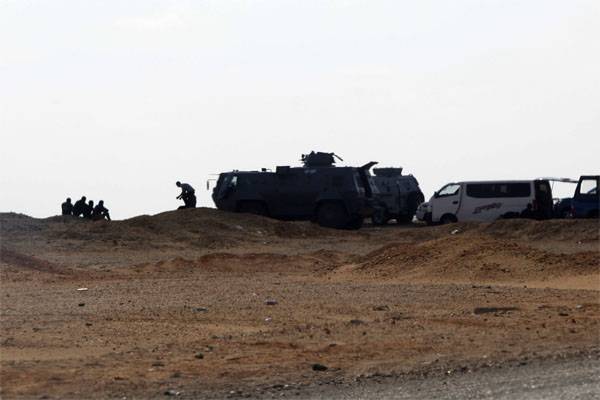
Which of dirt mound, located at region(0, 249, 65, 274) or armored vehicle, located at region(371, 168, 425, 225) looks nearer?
dirt mound, located at region(0, 249, 65, 274)

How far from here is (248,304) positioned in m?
20.2

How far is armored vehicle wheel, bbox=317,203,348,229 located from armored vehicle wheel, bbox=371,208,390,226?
185 inches

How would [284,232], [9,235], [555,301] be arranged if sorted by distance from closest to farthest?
1. [555,301]
2. [9,235]
3. [284,232]

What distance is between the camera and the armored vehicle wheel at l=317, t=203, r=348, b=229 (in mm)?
47438

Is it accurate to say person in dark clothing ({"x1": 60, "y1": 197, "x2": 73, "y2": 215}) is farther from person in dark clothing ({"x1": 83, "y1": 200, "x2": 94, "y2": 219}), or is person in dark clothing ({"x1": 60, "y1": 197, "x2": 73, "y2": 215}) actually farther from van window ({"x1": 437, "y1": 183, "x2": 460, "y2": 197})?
van window ({"x1": 437, "y1": 183, "x2": 460, "y2": 197})

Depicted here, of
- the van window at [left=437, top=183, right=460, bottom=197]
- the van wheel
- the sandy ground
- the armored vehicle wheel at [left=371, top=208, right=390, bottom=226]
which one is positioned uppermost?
the van window at [left=437, top=183, right=460, bottom=197]

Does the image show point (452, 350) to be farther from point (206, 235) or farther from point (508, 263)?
point (206, 235)

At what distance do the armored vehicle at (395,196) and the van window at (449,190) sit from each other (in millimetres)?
3497

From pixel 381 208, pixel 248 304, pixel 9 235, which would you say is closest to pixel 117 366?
pixel 248 304

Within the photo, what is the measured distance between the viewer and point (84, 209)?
160 ft

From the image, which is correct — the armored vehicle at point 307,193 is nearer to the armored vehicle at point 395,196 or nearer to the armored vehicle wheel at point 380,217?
the armored vehicle wheel at point 380,217

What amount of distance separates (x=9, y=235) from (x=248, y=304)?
1858cm

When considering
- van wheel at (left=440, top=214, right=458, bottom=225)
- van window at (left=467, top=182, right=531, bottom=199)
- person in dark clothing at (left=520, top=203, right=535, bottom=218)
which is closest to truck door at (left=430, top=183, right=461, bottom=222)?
van wheel at (left=440, top=214, right=458, bottom=225)

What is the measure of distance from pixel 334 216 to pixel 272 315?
1144 inches
